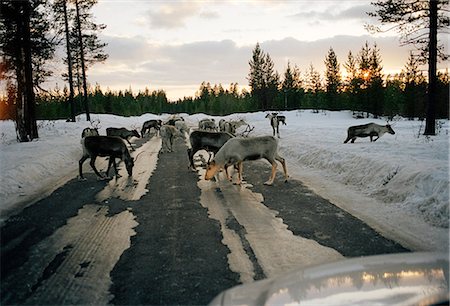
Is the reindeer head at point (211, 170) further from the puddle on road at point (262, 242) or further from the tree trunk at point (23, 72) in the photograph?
the tree trunk at point (23, 72)

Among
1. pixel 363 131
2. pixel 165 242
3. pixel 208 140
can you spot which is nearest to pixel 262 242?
pixel 165 242

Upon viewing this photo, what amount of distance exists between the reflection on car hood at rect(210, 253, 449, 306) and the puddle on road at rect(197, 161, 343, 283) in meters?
2.04

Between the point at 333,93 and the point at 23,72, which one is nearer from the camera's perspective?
the point at 23,72

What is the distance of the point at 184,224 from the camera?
6516mm

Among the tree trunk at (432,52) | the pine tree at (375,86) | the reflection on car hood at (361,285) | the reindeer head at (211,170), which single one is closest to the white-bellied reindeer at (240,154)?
the reindeer head at (211,170)

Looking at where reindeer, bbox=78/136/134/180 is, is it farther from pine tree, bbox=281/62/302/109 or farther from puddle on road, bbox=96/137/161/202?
pine tree, bbox=281/62/302/109

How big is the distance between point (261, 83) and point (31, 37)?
58.8 metres

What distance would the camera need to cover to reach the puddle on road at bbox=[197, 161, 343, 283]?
15.3 feet

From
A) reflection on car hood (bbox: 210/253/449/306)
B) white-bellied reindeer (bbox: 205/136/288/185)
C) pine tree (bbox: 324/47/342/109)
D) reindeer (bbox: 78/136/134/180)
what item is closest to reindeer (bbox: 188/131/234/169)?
reindeer (bbox: 78/136/134/180)

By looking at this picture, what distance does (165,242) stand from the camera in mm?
5598

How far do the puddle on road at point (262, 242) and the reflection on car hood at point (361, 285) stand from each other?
2042 mm

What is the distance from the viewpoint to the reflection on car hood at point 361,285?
1835 mm

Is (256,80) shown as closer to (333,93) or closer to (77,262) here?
(333,93)

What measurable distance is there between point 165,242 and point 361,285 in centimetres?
402
